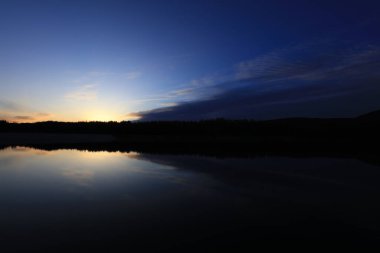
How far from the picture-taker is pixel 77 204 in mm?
10508

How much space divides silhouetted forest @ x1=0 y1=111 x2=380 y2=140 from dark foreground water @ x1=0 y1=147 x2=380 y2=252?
5252 centimetres

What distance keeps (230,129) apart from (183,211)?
73705mm

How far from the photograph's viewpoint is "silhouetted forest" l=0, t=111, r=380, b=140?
66.4 metres

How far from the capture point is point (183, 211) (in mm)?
9734

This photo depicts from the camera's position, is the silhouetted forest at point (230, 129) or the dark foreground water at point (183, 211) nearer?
the dark foreground water at point (183, 211)

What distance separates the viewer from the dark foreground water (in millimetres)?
7197

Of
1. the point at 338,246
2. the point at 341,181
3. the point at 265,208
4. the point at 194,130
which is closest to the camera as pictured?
the point at 338,246

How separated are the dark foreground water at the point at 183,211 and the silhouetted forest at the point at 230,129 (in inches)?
2068

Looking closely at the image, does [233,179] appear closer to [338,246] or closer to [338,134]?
[338,246]

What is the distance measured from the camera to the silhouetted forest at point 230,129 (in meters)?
66.4

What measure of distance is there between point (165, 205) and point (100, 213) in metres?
2.36

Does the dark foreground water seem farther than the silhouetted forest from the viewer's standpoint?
No

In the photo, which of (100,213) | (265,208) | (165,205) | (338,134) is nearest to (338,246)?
(265,208)

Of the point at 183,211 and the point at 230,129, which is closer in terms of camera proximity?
the point at 183,211
